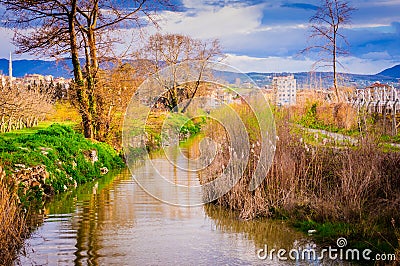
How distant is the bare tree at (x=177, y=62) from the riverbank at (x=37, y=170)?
43.7 feet

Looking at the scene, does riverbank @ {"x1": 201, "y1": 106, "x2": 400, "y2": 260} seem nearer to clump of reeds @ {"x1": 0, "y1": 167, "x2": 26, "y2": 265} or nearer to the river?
the river

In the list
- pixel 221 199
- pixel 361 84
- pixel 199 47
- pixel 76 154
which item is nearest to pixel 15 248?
pixel 221 199

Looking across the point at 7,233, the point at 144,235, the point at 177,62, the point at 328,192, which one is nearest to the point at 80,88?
the point at 144,235

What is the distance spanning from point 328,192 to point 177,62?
33.0 meters

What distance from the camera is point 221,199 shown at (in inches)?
471

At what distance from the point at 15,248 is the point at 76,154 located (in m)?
8.42

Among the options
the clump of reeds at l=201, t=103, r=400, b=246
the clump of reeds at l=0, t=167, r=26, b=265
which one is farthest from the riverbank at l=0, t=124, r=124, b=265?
the clump of reeds at l=201, t=103, r=400, b=246

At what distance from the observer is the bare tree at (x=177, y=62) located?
3250 cm

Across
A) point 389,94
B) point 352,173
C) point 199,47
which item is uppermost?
point 199,47

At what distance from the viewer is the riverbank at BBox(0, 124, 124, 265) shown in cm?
808

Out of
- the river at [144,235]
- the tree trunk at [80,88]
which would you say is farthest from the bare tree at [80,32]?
the river at [144,235]

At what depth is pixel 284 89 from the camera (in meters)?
21.5

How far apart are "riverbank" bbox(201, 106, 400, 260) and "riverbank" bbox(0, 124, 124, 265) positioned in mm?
3906

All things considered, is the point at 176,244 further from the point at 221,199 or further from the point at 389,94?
the point at 389,94
